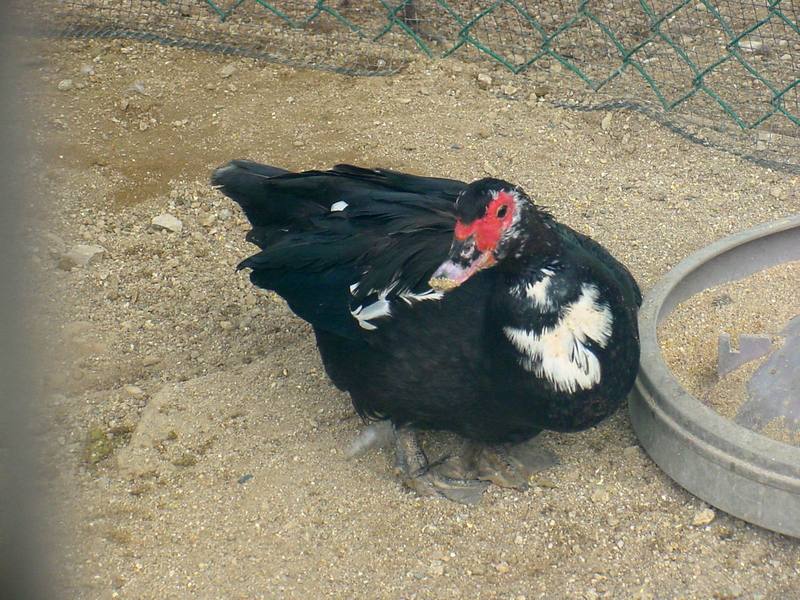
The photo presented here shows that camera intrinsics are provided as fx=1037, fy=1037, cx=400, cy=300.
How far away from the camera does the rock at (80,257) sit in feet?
12.9

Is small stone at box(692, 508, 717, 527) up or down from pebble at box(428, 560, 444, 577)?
up

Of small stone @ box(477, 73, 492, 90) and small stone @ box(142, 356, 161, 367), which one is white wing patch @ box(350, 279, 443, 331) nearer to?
small stone @ box(142, 356, 161, 367)

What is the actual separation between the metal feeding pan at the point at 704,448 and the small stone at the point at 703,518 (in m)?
0.04

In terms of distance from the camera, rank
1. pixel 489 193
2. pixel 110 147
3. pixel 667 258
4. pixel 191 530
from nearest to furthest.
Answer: pixel 489 193 → pixel 191 530 → pixel 667 258 → pixel 110 147

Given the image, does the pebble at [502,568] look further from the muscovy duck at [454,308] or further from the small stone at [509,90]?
the small stone at [509,90]

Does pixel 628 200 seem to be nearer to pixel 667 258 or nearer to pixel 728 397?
pixel 667 258

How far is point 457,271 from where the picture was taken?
8.95ft

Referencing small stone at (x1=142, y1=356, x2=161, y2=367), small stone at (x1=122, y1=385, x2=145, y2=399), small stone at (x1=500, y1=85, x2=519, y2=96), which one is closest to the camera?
small stone at (x1=122, y1=385, x2=145, y2=399)

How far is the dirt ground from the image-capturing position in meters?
2.77

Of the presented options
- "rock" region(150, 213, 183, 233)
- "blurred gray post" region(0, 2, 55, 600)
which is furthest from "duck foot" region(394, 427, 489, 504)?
"blurred gray post" region(0, 2, 55, 600)

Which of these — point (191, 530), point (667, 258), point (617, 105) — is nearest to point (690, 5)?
point (617, 105)

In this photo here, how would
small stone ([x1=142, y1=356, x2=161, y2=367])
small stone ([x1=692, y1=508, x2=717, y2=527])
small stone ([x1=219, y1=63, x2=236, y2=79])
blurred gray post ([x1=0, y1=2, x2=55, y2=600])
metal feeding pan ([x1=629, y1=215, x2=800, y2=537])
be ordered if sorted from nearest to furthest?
blurred gray post ([x1=0, y1=2, x2=55, y2=600]), metal feeding pan ([x1=629, y1=215, x2=800, y2=537]), small stone ([x1=692, y1=508, x2=717, y2=527]), small stone ([x1=142, y1=356, x2=161, y2=367]), small stone ([x1=219, y1=63, x2=236, y2=79])

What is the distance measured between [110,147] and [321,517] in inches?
89.8

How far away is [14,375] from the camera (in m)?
1.20
